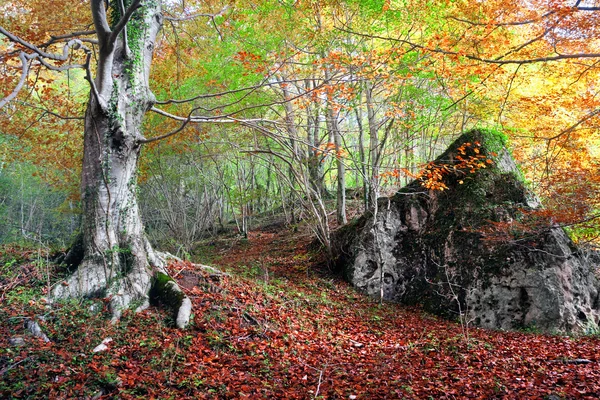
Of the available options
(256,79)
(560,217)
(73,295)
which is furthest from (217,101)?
(560,217)

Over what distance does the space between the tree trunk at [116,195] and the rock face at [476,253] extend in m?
4.98

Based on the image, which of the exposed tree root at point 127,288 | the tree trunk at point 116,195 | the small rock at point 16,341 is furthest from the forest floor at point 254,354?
the tree trunk at point 116,195

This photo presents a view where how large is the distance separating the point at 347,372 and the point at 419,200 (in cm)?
544

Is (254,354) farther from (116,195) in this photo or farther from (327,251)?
(327,251)

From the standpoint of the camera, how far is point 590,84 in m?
8.57

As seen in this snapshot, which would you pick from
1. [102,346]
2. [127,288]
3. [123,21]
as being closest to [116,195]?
[127,288]

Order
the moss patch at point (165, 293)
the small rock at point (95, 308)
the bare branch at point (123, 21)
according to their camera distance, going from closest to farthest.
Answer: the bare branch at point (123, 21)
the small rock at point (95, 308)
the moss patch at point (165, 293)

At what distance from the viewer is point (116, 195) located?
17.4ft

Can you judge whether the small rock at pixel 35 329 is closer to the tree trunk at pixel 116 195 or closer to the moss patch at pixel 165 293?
the tree trunk at pixel 116 195

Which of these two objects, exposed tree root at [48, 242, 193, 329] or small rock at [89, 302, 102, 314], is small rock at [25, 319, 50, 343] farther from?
small rock at [89, 302, 102, 314]

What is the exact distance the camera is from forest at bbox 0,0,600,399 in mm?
4012

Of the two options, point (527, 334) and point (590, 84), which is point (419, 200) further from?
point (590, 84)

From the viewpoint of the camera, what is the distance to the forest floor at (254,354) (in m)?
3.60

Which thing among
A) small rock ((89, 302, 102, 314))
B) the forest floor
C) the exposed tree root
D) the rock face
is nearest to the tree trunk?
the exposed tree root
